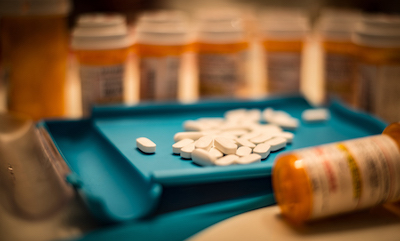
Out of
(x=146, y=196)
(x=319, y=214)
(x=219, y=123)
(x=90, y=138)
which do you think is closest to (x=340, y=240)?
(x=319, y=214)

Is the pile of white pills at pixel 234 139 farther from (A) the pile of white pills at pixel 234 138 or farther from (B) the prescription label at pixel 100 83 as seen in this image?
(B) the prescription label at pixel 100 83

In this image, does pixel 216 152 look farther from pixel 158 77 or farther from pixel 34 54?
pixel 34 54

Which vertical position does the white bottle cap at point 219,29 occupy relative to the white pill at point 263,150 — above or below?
above

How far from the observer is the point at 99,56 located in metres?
0.74

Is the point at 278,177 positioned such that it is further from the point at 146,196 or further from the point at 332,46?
the point at 332,46

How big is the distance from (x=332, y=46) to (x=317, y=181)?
58 cm

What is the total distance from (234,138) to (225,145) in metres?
0.06

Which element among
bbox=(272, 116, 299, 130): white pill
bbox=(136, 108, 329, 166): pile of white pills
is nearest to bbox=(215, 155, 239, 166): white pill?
bbox=(136, 108, 329, 166): pile of white pills

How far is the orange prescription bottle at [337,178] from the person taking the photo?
399 millimetres

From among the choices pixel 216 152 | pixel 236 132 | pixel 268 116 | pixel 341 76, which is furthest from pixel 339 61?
pixel 216 152

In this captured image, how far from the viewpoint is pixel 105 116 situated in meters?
0.72

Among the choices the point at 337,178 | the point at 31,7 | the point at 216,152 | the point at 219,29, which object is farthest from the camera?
the point at 219,29

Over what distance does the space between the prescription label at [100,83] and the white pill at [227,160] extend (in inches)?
13.5

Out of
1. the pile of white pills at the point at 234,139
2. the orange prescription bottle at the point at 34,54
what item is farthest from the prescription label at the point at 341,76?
the orange prescription bottle at the point at 34,54
